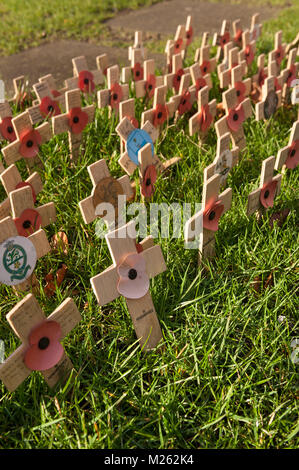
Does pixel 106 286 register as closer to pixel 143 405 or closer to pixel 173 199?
pixel 143 405

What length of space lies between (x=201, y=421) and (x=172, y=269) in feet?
2.13

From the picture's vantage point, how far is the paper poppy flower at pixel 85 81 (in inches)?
137

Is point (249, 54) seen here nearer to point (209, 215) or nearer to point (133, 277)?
point (209, 215)

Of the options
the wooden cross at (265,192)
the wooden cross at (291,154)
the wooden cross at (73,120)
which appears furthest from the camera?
the wooden cross at (73,120)

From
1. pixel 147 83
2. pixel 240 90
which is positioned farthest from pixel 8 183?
pixel 240 90

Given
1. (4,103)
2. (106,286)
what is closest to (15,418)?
(106,286)

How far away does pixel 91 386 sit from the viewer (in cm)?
157

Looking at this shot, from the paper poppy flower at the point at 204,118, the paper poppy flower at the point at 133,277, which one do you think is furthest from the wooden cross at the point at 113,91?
the paper poppy flower at the point at 133,277

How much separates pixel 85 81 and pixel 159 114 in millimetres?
874

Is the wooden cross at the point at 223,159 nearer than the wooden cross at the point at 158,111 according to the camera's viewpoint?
Yes

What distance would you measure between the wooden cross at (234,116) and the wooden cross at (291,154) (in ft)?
1.32

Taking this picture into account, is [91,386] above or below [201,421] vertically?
above

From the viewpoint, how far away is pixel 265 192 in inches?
89.8

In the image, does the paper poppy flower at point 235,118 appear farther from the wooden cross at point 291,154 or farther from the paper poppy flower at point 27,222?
the paper poppy flower at point 27,222
